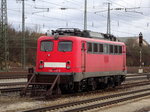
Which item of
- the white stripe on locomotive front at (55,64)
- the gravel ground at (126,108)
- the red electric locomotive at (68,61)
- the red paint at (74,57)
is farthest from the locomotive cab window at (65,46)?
the gravel ground at (126,108)

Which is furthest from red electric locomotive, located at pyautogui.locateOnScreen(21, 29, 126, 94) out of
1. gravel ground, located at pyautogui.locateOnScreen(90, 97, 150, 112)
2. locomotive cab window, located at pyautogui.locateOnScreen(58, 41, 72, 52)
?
gravel ground, located at pyautogui.locateOnScreen(90, 97, 150, 112)

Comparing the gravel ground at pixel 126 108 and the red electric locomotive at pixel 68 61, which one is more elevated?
the red electric locomotive at pixel 68 61

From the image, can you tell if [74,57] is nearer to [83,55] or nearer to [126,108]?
[83,55]

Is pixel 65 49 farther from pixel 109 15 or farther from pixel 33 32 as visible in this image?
pixel 33 32

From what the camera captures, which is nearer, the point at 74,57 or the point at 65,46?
the point at 74,57

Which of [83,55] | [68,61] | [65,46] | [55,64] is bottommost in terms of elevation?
[55,64]

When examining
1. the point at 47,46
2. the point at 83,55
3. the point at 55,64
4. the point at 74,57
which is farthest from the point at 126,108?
the point at 47,46

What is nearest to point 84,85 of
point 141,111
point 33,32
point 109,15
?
point 141,111

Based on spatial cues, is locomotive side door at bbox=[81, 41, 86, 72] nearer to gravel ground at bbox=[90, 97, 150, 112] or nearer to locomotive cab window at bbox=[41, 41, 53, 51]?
locomotive cab window at bbox=[41, 41, 53, 51]

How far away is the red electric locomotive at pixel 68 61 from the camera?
1627 cm

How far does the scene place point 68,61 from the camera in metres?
16.4

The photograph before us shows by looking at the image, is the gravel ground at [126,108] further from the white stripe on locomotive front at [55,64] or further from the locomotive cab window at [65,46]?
the locomotive cab window at [65,46]

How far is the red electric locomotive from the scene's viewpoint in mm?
16266

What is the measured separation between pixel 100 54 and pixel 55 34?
11.1 feet
